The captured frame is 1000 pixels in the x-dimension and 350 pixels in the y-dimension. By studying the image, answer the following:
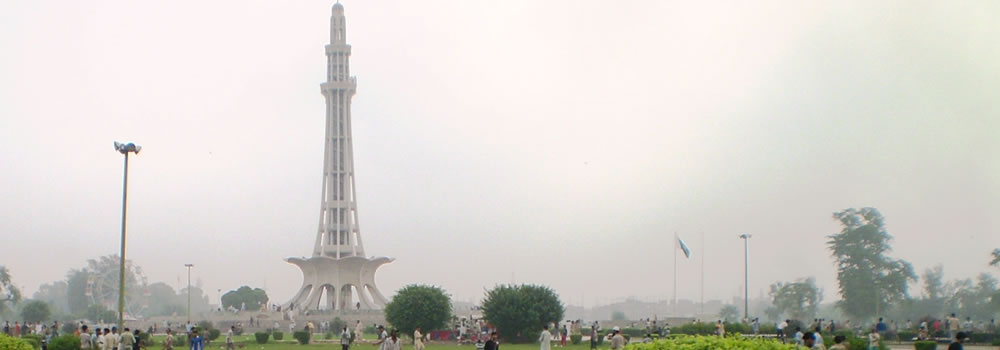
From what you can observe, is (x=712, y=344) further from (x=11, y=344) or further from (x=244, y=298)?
(x=244, y=298)

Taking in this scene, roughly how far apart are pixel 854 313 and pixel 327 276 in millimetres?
34859

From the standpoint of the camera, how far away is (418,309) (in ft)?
128

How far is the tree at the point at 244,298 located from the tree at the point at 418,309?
226 feet

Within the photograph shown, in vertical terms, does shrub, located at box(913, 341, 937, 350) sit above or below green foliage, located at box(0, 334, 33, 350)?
below

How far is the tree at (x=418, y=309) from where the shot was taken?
3891 cm

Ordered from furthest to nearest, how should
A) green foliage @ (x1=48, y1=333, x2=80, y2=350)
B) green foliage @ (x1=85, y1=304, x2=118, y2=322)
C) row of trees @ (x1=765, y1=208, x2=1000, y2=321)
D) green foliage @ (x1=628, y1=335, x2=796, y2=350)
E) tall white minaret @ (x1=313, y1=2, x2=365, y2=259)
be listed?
1. green foliage @ (x1=85, y1=304, x2=118, y2=322)
2. tall white minaret @ (x1=313, y1=2, x2=365, y2=259)
3. row of trees @ (x1=765, y1=208, x2=1000, y2=321)
4. green foliage @ (x1=48, y1=333, x2=80, y2=350)
5. green foliage @ (x1=628, y1=335, x2=796, y2=350)

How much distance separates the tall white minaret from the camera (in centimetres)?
7112

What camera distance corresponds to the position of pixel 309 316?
6538cm

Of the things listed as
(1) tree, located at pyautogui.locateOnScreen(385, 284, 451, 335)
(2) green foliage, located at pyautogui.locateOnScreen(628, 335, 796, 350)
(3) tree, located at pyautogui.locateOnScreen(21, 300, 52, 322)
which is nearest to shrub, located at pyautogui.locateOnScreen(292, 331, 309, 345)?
(1) tree, located at pyautogui.locateOnScreen(385, 284, 451, 335)

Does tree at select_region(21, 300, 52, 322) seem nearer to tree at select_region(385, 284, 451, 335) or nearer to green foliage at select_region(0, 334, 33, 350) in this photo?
tree at select_region(385, 284, 451, 335)

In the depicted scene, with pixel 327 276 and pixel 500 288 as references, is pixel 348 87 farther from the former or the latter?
pixel 500 288

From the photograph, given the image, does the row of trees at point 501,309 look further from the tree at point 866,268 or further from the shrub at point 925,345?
the tree at point 866,268

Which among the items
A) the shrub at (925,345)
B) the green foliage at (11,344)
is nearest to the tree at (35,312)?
the green foliage at (11,344)

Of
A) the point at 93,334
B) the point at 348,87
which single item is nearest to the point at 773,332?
the point at 93,334
